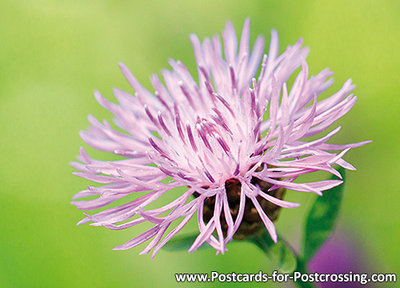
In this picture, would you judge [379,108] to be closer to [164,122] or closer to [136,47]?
[164,122]

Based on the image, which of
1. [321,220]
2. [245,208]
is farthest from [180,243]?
[321,220]

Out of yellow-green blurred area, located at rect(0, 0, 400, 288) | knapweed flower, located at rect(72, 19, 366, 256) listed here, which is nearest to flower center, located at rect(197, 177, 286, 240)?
knapweed flower, located at rect(72, 19, 366, 256)

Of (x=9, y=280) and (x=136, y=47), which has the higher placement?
(x=136, y=47)

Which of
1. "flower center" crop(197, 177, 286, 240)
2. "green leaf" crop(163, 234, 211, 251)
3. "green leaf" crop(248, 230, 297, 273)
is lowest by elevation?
"green leaf" crop(248, 230, 297, 273)

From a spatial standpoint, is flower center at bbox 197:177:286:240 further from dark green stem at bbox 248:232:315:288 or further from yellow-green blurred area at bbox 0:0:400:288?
yellow-green blurred area at bbox 0:0:400:288

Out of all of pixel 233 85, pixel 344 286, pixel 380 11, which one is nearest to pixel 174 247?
pixel 233 85
